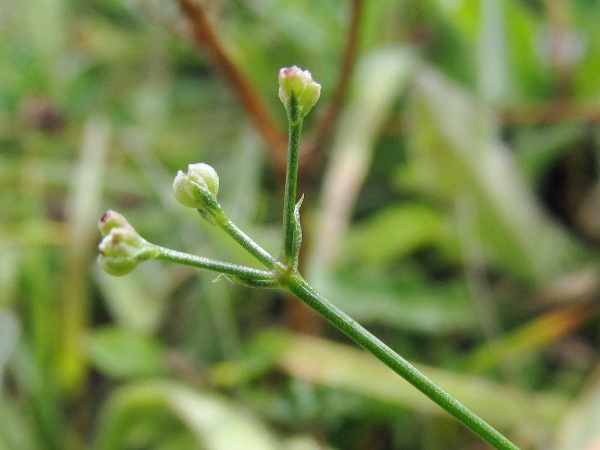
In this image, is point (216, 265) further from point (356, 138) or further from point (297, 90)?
point (356, 138)

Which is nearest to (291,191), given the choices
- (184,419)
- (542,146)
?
(184,419)

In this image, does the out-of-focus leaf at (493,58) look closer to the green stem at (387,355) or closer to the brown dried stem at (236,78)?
the brown dried stem at (236,78)

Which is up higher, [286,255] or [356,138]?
[356,138]

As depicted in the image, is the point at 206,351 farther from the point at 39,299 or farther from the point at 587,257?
the point at 587,257

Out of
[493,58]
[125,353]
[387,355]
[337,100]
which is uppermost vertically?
[493,58]

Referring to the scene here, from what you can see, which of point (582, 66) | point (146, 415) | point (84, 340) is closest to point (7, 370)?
point (84, 340)

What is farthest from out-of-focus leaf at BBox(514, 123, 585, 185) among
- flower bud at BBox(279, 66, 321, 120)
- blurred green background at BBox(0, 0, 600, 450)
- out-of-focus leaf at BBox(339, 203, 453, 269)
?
flower bud at BBox(279, 66, 321, 120)
